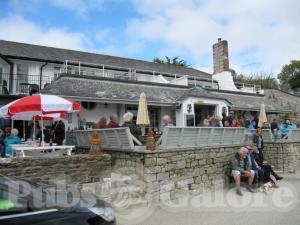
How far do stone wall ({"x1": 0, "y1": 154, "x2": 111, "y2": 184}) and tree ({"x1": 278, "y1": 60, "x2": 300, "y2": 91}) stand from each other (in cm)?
4977

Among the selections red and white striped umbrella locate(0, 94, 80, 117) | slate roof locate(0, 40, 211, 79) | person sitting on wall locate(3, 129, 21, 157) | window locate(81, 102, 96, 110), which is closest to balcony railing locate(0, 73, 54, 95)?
slate roof locate(0, 40, 211, 79)

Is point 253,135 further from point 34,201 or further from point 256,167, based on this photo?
point 34,201

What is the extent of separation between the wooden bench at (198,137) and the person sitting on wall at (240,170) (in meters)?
1.07

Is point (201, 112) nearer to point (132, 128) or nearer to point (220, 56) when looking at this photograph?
point (220, 56)

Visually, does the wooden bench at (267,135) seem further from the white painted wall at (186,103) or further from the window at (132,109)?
the window at (132,109)

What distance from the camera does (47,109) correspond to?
801cm

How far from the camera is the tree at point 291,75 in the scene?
52.0 m

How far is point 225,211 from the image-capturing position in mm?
7188

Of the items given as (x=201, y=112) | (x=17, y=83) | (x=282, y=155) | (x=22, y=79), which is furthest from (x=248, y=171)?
(x=22, y=79)

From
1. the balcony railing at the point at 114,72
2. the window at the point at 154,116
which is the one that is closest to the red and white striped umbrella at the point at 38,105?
the window at the point at 154,116

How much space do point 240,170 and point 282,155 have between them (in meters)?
5.74

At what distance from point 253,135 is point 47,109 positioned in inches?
328

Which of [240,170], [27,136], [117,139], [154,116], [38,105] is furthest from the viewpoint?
[154,116]

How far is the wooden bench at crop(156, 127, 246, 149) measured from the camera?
8.48 meters
